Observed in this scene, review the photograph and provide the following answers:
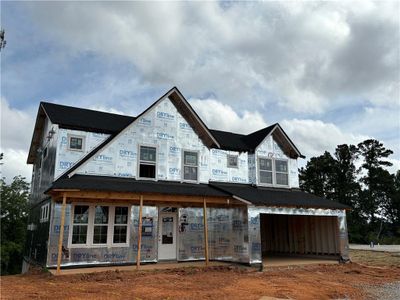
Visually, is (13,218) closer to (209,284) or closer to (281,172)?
(281,172)

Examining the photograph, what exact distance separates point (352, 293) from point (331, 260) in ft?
28.6

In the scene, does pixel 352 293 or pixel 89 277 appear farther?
pixel 89 277

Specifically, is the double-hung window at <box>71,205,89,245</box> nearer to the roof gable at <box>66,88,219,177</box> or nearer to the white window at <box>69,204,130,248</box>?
the white window at <box>69,204,130,248</box>

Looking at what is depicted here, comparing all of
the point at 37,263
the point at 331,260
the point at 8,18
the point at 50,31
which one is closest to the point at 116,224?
the point at 37,263

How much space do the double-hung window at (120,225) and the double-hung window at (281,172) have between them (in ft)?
31.1

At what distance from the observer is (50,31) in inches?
559

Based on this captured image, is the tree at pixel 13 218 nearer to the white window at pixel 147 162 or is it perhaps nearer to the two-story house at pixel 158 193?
the two-story house at pixel 158 193

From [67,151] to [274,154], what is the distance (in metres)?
11.6

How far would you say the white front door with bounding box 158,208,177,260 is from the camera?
54.8 feet

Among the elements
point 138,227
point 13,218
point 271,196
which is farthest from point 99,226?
point 13,218

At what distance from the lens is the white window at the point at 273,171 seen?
20641 millimetres

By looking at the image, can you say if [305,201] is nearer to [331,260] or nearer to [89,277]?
[331,260]

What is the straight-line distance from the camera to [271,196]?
58.7 ft

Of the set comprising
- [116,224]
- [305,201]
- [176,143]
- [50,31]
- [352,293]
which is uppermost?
[50,31]
